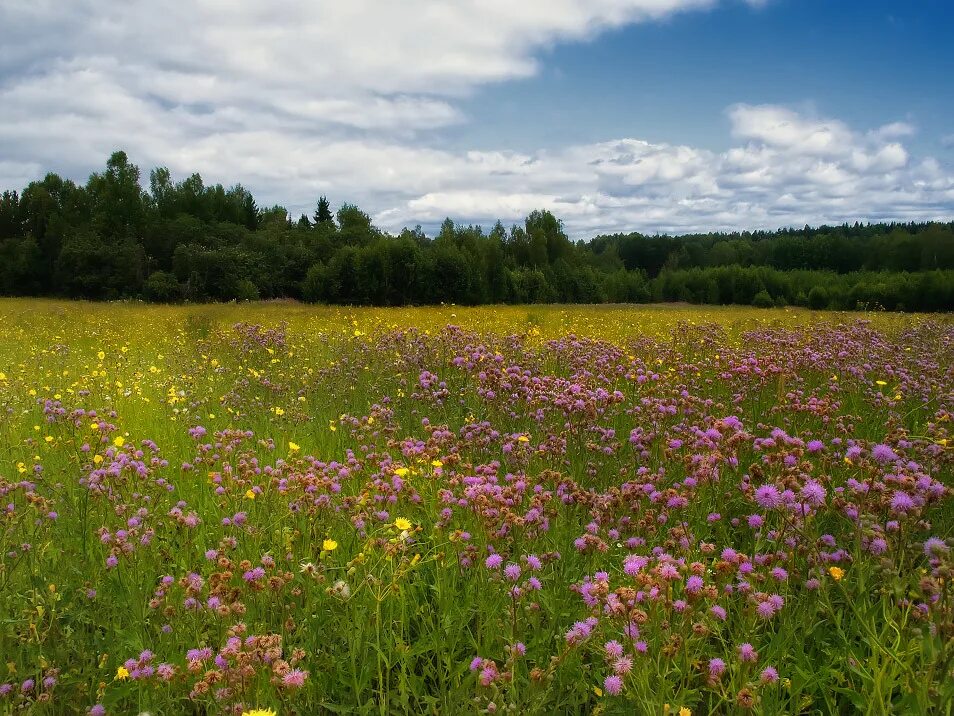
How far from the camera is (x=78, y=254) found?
4725 centimetres

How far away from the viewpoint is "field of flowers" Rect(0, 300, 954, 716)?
2172 mm

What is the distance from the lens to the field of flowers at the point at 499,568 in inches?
85.5

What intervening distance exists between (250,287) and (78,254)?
1584 cm

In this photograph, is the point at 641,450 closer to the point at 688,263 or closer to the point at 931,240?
the point at 931,240

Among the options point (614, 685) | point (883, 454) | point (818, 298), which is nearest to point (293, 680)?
point (614, 685)

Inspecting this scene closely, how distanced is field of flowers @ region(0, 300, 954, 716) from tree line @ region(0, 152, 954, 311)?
36365 mm

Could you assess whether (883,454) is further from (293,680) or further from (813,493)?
(293,680)

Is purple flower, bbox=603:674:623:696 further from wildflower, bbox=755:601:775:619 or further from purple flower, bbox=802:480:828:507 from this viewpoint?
purple flower, bbox=802:480:828:507

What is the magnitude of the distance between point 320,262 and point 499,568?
149 ft

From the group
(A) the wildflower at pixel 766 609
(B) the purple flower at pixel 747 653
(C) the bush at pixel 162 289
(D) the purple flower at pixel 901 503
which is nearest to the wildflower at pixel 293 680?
(B) the purple flower at pixel 747 653

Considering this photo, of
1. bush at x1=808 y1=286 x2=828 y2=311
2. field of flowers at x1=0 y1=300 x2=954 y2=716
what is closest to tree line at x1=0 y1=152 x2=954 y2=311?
bush at x1=808 y1=286 x2=828 y2=311

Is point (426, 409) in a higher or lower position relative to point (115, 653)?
higher

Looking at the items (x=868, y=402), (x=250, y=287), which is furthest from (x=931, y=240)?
(x=868, y=402)

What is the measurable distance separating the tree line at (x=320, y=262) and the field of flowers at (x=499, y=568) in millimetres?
36365
